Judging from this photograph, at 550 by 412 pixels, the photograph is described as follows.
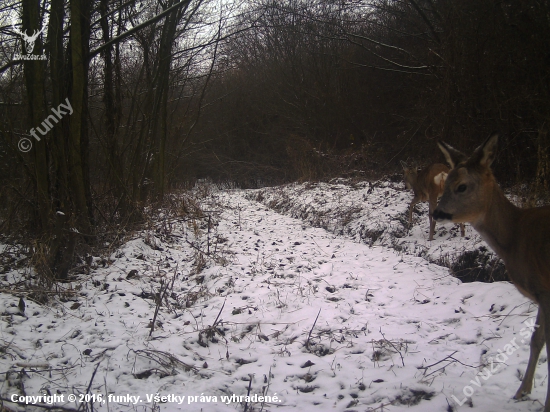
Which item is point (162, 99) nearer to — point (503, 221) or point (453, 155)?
point (453, 155)

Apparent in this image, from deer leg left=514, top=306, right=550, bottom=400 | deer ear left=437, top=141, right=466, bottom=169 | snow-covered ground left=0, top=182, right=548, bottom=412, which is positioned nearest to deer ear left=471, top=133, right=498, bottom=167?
deer ear left=437, top=141, right=466, bottom=169

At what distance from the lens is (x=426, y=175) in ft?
28.1

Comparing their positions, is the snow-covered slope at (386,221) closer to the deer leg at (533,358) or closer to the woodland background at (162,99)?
Result: the woodland background at (162,99)

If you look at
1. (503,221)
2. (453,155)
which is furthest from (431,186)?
(503,221)

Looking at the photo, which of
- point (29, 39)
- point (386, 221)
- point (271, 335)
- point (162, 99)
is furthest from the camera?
point (162, 99)

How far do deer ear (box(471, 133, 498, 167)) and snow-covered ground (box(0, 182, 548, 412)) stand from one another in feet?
5.76

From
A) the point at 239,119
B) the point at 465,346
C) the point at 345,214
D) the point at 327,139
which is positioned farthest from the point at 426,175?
the point at 239,119

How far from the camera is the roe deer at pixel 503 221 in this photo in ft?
9.63

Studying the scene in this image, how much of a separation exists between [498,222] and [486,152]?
589 millimetres

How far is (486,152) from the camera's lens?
129 inches

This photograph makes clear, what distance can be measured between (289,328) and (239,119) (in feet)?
68.5

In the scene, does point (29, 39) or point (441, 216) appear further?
point (29, 39)

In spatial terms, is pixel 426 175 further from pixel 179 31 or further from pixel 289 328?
pixel 179 31

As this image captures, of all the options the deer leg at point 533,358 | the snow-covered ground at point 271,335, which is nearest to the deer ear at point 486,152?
the deer leg at point 533,358
